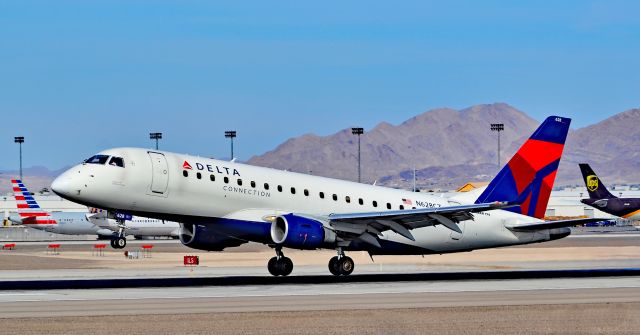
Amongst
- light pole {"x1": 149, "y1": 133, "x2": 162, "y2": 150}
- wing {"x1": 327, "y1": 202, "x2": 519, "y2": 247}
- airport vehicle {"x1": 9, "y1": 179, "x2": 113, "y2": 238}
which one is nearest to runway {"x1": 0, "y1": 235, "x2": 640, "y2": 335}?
wing {"x1": 327, "y1": 202, "x2": 519, "y2": 247}

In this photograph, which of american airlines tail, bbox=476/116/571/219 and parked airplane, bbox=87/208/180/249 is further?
parked airplane, bbox=87/208/180/249

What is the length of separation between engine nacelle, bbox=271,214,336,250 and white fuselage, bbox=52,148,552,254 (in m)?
0.82

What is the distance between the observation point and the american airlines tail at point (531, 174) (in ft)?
175

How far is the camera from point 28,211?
130750 millimetres

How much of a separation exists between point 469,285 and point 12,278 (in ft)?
77.0

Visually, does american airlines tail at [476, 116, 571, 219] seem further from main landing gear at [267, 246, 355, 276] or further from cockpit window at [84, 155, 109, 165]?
cockpit window at [84, 155, 109, 165]

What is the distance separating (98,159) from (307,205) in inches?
388

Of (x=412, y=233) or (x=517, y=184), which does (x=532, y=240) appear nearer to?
(x=517, y=184)

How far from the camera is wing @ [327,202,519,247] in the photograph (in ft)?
153

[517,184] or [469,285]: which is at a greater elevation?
[517,184]

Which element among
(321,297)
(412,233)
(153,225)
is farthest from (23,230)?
(321,297)

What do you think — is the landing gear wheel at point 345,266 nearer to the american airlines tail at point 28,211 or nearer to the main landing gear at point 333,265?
the main landing gear at point 333,265

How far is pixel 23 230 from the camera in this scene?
474 ft

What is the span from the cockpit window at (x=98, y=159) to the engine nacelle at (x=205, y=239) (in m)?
5.66
